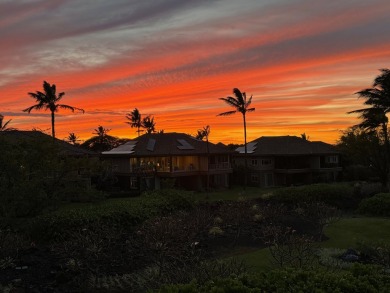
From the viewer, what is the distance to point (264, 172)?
2365 inches

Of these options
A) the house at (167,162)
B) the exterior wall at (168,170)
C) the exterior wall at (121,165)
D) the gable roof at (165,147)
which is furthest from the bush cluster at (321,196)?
the exterior wall at (121,165)

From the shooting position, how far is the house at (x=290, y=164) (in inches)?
2346

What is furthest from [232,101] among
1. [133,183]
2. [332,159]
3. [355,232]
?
[355,232]

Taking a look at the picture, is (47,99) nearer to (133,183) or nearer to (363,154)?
(133,183)

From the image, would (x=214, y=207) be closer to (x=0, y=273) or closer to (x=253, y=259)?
(x=253, y=259)

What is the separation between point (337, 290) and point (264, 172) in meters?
52.8

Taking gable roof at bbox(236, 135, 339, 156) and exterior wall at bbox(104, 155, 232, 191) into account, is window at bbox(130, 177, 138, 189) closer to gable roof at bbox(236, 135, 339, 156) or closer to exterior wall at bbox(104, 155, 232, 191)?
exterior wall at bbox(104, 155, 232, 191)

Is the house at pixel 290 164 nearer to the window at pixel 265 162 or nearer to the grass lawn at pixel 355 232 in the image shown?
the window at pixel 265 162

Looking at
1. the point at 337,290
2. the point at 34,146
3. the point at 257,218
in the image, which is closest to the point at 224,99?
the point at 257,218

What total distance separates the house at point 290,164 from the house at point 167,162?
6238 millimetres

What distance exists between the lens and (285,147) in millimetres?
60969

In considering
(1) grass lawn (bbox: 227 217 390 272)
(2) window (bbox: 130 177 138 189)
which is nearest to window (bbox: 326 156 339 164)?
(2) window (bbox: 130 177 138 189)

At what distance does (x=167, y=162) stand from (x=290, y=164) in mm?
19425

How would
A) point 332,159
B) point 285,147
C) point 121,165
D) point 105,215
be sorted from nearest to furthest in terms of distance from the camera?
point 105,215
point 121,165
point 285,147
point 332,159
